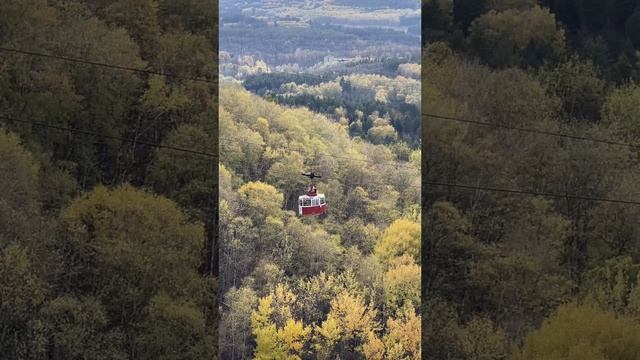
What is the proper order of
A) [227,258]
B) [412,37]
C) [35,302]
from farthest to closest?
[412,37], [227,258], [35,302]

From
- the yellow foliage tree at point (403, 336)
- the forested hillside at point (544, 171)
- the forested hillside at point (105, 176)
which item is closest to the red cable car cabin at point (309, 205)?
the yellow foliage tree at point (403, 336)

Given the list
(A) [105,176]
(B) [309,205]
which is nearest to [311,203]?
(B) [309,205]

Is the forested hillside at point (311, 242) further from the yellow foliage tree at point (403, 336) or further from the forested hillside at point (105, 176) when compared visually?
the forested hillside at point (105, 176)

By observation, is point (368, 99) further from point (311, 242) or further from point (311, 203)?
point (311, 242)

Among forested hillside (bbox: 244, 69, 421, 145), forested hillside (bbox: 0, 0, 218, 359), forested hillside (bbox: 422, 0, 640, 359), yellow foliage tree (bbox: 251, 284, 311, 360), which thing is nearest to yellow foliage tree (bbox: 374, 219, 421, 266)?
forested hillside (bbox: 244, 69, 421, 145)

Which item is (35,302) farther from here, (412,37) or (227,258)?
(412,37)

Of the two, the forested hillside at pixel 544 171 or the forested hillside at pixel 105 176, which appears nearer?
the forested hillside at pixel 105 176

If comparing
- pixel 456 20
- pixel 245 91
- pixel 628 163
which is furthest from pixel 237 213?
pixel 628 163
